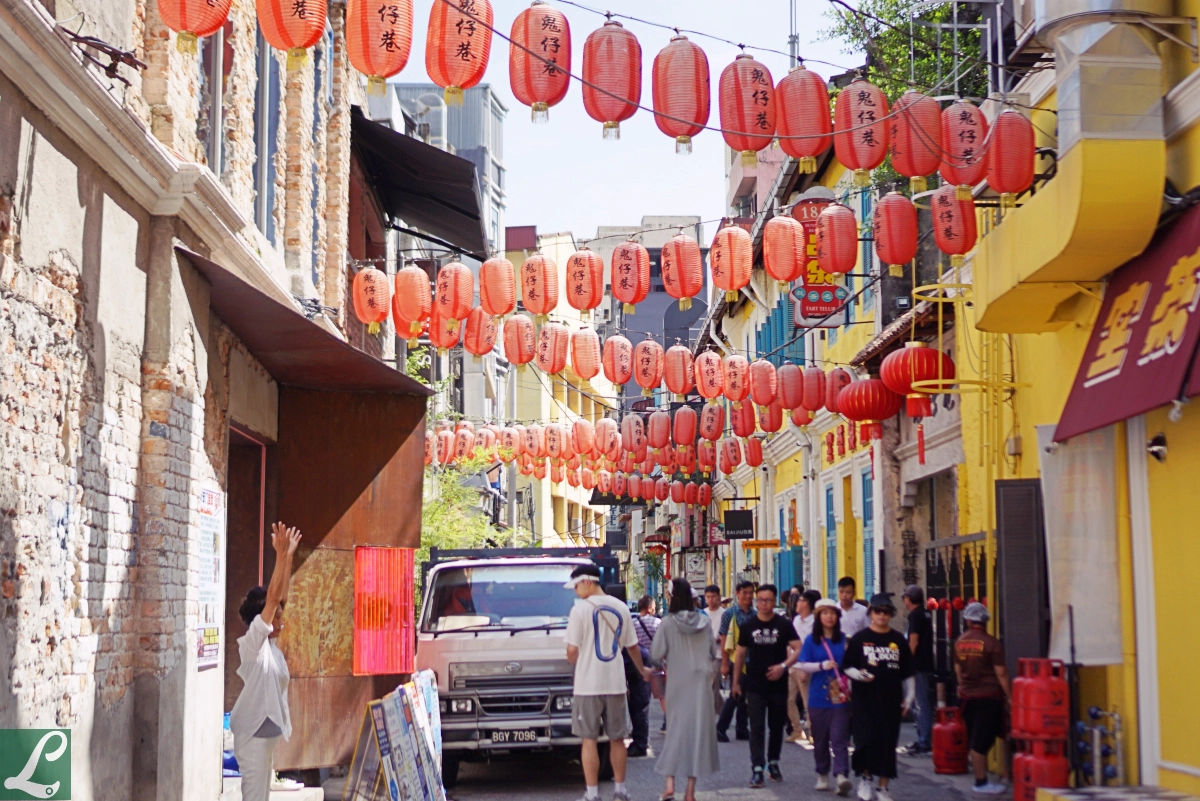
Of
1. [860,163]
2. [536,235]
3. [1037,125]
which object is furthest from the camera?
[536,235]

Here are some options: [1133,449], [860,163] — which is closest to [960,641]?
[1133,449]

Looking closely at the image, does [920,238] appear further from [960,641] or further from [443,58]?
[443,58]

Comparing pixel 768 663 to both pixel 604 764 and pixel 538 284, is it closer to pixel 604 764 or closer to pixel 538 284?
pixel 604 764

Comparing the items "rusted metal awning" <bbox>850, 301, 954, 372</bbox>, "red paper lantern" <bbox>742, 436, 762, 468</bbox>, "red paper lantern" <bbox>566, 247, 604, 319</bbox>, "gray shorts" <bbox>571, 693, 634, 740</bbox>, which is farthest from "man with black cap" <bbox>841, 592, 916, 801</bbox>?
"red paper lantern" <bbox>742, 436, 762, 468</bbox>

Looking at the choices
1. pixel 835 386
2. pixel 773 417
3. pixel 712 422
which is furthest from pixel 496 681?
pixel 712 422

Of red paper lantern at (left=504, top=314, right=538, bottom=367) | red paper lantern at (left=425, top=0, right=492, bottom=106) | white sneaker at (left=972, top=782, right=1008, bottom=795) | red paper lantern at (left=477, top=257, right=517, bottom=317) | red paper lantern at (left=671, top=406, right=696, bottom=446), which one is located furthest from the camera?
red paper lantern at (left=671, top=406, right=696, bottom=446)

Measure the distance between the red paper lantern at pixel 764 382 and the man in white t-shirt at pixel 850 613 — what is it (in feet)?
18.2

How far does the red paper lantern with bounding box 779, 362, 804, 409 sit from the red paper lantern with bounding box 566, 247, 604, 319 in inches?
199

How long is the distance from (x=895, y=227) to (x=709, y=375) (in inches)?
277

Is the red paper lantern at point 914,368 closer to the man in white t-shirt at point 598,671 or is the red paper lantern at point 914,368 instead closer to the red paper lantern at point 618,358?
the red paper lantern at point 618,358

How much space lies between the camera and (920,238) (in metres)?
20.0

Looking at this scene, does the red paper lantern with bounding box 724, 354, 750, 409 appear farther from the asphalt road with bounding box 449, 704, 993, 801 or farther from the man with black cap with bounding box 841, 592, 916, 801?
the man with black cap with bounding box 841, 592, 916, 801

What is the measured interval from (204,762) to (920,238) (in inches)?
525

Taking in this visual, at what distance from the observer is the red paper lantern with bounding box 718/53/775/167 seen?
39.3 feet
